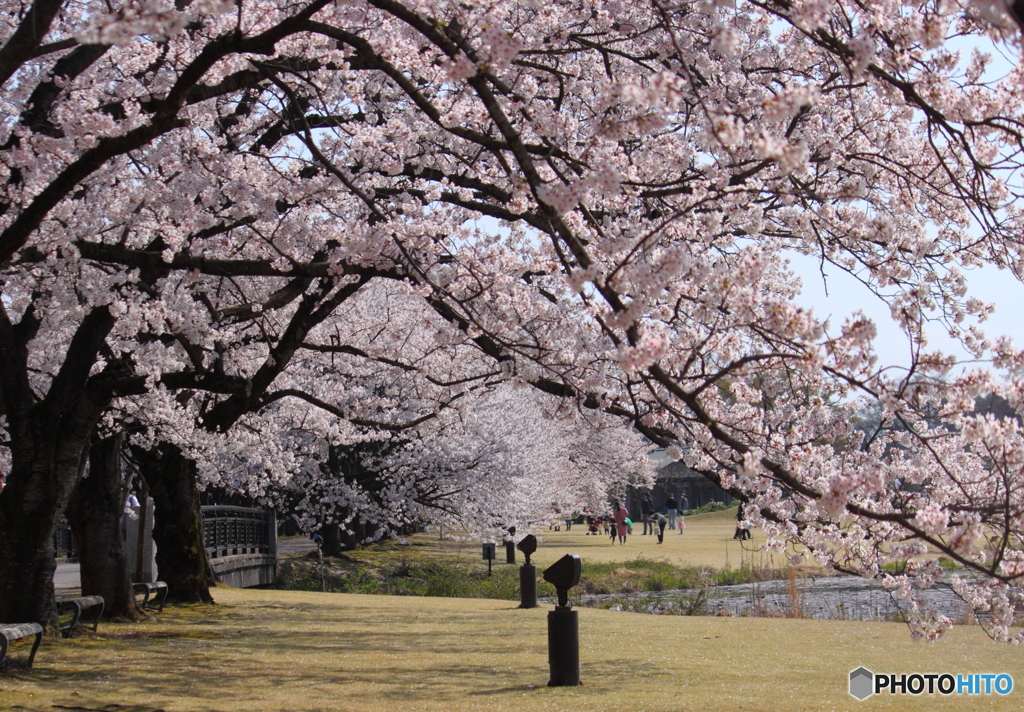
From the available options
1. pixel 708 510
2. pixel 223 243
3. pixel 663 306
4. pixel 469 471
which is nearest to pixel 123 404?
pixel 223 243

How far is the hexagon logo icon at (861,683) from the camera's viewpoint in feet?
24.6

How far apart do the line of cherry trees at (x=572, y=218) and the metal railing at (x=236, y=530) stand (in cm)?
864

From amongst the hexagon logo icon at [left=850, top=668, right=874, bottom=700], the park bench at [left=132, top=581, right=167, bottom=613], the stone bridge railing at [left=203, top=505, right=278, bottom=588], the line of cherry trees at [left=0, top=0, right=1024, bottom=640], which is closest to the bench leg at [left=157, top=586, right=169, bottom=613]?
the park bench at [left=132, top=581, right=167, bottom=613]

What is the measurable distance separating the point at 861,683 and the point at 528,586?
328 inches

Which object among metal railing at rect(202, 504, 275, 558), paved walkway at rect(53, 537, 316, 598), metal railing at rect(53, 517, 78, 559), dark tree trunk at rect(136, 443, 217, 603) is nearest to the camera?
dark tree trunk at rect(136, 443, 217, 603)

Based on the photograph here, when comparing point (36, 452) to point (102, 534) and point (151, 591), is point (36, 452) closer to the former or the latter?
point (102, 534)

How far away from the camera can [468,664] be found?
950 cm

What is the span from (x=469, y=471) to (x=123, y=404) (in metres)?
13.4

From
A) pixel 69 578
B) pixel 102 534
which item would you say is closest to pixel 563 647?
pixel 102 534

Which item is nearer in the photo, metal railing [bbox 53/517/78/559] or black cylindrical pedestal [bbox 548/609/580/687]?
black cylindrical pedestal [bbox 548/609/580/687]

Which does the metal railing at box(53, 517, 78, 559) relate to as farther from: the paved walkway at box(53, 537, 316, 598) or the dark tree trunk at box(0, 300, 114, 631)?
the dark tree trunk at box(0, 300, 114, 631)

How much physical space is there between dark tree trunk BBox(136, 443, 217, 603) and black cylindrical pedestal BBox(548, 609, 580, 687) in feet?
29.3

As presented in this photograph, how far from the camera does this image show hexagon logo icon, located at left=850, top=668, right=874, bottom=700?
7.50 metres

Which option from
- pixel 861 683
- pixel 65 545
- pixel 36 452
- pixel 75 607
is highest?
pixel 36 452
